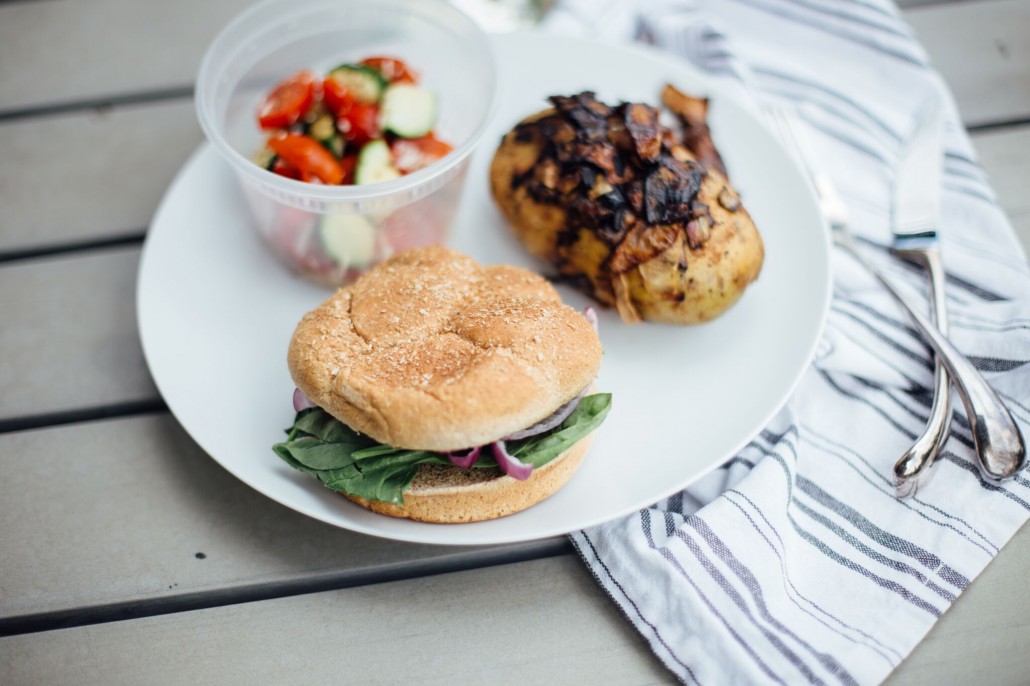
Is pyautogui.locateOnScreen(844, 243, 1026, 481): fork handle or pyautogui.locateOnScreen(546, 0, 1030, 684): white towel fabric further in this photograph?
pyautogui.locateOnScreen(844, 243, 1026, 481): fork handle

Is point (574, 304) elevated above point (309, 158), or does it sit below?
below

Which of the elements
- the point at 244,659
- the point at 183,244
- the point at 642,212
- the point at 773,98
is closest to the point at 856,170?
the point at 773,98

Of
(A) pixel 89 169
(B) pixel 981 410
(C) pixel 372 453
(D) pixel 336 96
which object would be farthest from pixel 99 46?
(B) pixel 981 410

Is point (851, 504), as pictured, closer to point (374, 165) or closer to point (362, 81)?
point (374, 165)

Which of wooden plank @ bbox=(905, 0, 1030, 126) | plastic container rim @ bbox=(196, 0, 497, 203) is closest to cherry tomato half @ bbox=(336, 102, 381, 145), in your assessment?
plastic container rim @ bbox=(196, 0, 497, 203)

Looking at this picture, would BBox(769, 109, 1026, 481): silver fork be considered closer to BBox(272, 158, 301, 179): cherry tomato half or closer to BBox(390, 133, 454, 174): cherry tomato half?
BBox(390, 133, 454, 174): cherry tomato half

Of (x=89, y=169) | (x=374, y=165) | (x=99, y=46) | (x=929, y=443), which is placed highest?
(x=374, y=165)
